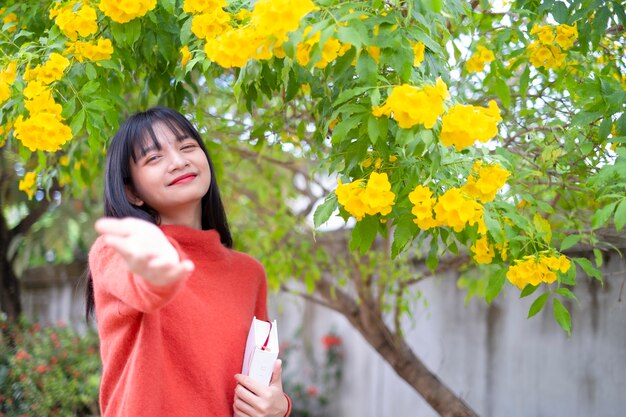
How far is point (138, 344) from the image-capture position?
1508 millimetres

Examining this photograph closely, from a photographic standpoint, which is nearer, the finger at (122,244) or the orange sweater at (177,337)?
the finger at (122,244)

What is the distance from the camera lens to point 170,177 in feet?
5.52

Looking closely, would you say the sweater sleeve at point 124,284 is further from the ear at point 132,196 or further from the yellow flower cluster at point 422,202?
the yellow flower cluster at point 422,202

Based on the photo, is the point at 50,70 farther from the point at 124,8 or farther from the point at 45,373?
the point at 45,373

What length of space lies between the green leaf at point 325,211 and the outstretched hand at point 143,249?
1.65ft

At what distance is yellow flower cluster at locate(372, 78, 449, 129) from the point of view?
1357 millimetres

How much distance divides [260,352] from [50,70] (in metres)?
0.83

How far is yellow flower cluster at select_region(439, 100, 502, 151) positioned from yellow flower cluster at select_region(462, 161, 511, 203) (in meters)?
0.17

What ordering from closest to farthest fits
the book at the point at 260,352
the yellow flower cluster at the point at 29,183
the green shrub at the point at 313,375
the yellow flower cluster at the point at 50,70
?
the book at the point at 260,352
the yellow flower cluster at the point at 50,70
the yellow flower cluster at the point at 29,183
the green shrub at the point at 313,375

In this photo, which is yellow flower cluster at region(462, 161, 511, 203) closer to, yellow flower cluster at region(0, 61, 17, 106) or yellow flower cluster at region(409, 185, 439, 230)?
yellow flower cluster at region(409, 185, 439, 230)

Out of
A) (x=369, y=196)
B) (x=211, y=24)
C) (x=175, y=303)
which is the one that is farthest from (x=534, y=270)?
(x=211, y=24)

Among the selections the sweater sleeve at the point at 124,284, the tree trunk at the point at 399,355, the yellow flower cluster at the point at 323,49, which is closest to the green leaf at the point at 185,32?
the yellow flower cluster at the point at 323,49

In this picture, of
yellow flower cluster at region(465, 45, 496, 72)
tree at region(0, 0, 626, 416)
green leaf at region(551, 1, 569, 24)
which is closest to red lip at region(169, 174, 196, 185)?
tree at region(0, 0, 626, 416)

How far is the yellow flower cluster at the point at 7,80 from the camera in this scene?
70.5 inches
